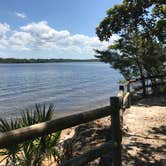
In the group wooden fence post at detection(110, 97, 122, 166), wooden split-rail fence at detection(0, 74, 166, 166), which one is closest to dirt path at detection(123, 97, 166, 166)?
wooden fence post at detection(110, 97, 122, 166)

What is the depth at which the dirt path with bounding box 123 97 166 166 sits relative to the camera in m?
5.84

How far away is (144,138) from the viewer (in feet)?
24.6

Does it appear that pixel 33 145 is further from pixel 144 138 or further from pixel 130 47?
pixel 130 47

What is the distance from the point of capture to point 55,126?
3.07 meters

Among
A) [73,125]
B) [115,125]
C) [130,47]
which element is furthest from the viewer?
[130,47]

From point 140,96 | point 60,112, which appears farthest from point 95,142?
point 60,112

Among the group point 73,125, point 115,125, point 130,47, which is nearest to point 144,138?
point 115,125

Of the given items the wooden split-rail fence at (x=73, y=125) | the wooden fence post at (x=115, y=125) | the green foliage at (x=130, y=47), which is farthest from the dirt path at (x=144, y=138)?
the green foliage at (x=130, y=47)

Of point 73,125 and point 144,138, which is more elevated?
point 73,125

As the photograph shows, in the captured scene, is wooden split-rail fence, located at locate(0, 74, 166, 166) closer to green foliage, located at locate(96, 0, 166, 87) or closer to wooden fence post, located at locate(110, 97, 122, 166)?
wooden fence post, located at locate(110, 97, 122, 166)

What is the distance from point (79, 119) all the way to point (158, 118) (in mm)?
7604

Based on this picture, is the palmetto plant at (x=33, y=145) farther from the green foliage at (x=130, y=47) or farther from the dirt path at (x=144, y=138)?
the green foliage at (x=130, y=47)

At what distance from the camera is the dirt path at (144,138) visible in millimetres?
5840

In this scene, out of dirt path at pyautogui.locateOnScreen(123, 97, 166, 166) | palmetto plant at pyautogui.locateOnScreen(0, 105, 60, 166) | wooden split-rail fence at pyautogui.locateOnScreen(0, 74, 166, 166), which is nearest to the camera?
wooden split-rail fence at pyautogui.locateOnScreen(0, 74, 166, 166)
